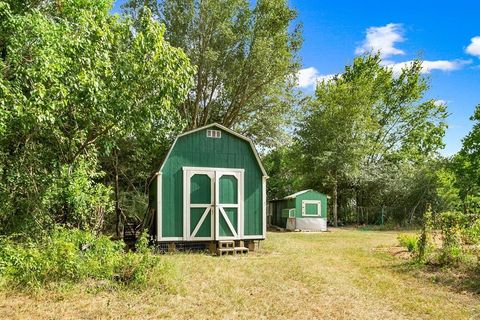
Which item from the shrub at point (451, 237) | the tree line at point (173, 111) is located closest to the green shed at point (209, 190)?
the tree line at point (173, 111)

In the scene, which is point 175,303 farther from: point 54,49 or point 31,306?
point 54,49

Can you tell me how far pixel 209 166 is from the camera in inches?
441

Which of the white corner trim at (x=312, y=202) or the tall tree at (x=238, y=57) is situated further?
the white corner trim at (x=312, y=202)

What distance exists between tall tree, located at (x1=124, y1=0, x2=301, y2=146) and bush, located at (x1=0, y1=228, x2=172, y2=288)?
1272 cm

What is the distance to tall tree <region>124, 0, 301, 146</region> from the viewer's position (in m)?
19.0

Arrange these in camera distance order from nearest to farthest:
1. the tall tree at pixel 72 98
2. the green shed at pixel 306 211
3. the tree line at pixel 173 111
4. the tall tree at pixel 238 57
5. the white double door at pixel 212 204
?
the tall tree at pixel 72 98 → the tree line at pixel 173 111 → the white double door at pixel 212 204 → the tall tree at pixel 238 57 → the green shed at pixel 306 211

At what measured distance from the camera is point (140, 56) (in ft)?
26.2

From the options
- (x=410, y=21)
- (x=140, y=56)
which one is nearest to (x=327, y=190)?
(x=410, y=21)

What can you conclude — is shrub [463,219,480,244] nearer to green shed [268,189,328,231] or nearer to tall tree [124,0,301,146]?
green shed [268,189,328,231]

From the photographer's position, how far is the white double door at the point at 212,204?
11.0 m

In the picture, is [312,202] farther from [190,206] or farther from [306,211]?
[190,206]

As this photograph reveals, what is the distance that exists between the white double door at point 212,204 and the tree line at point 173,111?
1695mm

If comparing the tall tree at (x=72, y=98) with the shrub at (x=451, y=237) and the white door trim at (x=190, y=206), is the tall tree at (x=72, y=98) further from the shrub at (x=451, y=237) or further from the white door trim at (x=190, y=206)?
the shrub at (x=451, y=237)

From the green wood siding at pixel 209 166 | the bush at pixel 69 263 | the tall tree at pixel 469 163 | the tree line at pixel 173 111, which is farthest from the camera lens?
the tall tree at pixel 469 163
